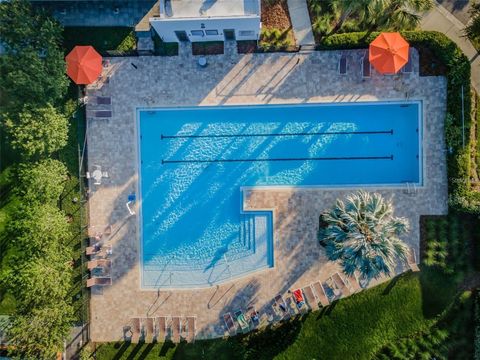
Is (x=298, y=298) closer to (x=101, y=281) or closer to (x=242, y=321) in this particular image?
(x=242, y=321)

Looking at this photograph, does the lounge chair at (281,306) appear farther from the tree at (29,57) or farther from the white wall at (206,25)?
the tree at (29,57)

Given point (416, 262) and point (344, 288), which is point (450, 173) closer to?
point (416, 262)

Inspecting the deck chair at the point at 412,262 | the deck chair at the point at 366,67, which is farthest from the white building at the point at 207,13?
the deck chair at the point at 412,262

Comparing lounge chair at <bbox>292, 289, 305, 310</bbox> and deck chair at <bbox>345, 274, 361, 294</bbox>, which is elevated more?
deck chair at <bbox>345, 274, 361, 294</bbox>

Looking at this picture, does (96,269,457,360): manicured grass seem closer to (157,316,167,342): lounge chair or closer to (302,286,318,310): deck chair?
(302,286,318,310): deck chair

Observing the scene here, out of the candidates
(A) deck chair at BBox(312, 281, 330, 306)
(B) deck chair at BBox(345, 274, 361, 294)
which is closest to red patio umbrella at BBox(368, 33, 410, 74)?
(B) deck chair at BBox(345, 274, 361, 294)

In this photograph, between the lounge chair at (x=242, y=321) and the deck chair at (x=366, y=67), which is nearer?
the lounge chair at (x=242, y=321)
